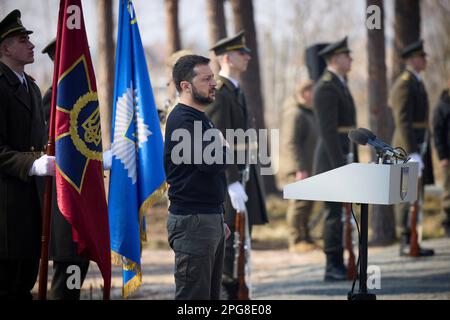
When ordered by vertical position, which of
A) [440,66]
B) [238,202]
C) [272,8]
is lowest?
[238,202]

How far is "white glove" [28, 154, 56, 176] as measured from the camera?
532cm

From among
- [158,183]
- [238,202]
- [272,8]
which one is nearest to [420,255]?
[238,202]

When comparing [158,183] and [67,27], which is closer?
[67,27]

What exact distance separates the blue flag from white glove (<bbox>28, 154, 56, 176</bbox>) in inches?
33.0

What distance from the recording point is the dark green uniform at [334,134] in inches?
335

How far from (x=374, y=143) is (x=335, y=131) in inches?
133

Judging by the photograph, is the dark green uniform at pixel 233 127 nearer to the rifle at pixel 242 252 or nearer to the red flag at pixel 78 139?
the rifle at pixel 242 252

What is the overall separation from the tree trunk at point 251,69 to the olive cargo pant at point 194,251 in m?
8.23

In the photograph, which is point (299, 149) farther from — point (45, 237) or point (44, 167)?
point (45, 237)

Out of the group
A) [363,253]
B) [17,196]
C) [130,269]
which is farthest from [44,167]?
[363,253]

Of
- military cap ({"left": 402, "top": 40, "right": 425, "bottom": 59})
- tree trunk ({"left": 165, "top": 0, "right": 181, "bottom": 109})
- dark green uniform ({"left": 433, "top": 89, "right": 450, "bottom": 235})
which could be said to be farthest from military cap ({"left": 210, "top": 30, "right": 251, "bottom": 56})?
tree trunk ({"left": 165, "top": 0, "right": 181, "bottom": 109})

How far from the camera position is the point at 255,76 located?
14648 millimetres
